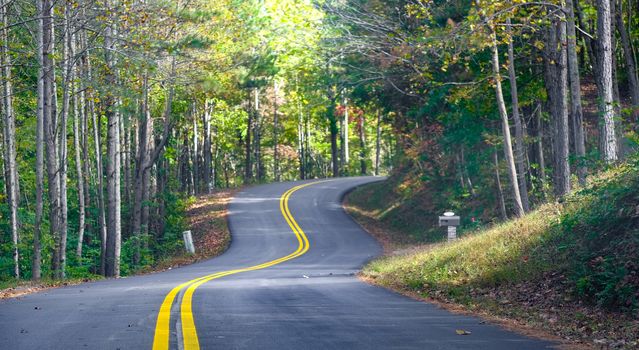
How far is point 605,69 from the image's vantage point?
17.9 metres

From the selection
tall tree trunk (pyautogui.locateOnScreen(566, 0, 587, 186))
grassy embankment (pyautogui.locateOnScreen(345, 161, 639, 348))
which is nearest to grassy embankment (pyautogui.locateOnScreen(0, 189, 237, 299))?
grassy embankment (pyautogui.locateOnScreen(345, 161, 639, 348))

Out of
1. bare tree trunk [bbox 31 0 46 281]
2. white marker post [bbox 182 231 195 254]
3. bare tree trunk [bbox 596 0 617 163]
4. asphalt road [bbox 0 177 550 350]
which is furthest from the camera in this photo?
white marker post [bbox 182 231 195 254]

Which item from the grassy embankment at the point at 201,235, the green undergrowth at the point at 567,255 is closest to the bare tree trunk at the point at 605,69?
the green undergrowth at the point at 567,255

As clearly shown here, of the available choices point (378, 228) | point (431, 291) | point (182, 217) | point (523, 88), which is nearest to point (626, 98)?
point (523, 88)

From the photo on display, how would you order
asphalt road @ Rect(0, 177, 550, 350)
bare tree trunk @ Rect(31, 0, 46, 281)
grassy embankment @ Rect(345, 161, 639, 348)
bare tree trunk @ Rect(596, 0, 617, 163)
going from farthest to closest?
1. bare tree trunk @ Rect(31, 0, 46, 281)
2. bare tree trunk @ Rect(596, 0, 617, 163)
3. grassy embankment @ Rect(345, 161, 639, 348)
4. asphalt road @ Rect(0, 177, 550, 350)

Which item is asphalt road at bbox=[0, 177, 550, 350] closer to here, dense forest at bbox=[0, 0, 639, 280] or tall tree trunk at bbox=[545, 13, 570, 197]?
dense forest at bbox=[0, 0, 639, 280]

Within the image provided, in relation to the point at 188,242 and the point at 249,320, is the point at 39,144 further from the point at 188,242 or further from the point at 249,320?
the point at 188,242

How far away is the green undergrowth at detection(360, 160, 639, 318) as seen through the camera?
34.2ft

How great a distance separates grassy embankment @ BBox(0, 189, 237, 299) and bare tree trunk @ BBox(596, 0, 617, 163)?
14.0 meters

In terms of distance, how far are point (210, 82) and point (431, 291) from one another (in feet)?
55.4

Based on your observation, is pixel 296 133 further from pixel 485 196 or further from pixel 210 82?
pixel 210 82

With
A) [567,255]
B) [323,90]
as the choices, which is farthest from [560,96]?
[323,90]

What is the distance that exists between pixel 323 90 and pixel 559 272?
20.3 m

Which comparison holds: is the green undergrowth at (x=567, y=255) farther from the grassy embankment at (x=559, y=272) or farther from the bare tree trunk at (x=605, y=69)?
the bare tree trunk at (x=605, y=69)
